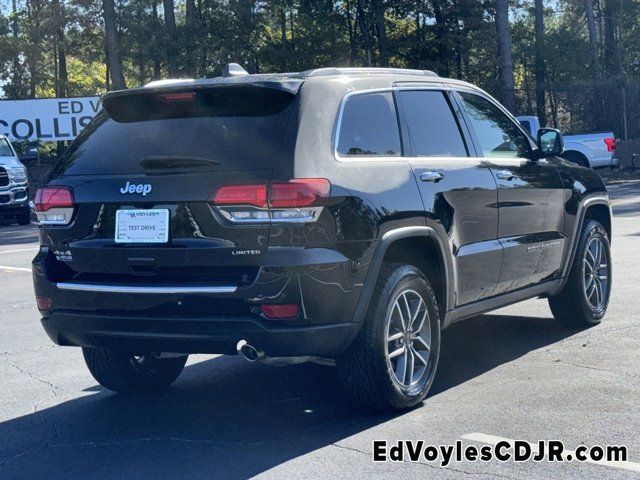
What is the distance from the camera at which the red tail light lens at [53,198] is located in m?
5.86

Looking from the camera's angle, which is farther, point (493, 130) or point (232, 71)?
point (493, 130)

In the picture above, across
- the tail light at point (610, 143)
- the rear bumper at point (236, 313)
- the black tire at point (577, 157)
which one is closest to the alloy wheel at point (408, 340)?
the rear bumper at point (236, 313)

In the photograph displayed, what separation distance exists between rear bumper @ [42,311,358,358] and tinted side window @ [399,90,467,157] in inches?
57.6

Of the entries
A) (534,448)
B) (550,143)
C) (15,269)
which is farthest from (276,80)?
(15,269)

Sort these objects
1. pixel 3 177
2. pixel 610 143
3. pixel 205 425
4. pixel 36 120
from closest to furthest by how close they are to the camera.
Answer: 1. pixel 205 425
2. pixel 3 177
3. pixel 610 143
4. pixel 36 120

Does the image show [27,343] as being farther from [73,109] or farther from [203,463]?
[73,109]

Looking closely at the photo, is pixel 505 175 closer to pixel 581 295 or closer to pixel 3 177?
pixel 581 295

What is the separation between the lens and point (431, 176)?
6266 mm

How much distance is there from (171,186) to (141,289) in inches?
21.5

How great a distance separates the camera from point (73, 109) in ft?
118

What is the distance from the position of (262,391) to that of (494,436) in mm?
1753

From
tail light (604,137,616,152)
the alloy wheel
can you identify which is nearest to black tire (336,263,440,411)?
the alloy wheel

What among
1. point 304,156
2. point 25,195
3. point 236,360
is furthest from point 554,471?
point 25,195

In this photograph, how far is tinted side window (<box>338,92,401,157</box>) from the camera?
19.2 feet
